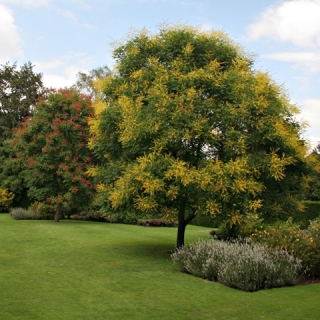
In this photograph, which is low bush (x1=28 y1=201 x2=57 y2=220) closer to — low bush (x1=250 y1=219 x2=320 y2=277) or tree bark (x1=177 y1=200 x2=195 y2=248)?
tree bark (x1=177 y1=200 x2=195 y2=248)

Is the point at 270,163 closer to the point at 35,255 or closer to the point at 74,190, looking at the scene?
the point at 35,255

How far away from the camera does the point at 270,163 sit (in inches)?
492

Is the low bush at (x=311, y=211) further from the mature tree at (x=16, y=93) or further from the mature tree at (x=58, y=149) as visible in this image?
the mature tree at (x=16, y=93)

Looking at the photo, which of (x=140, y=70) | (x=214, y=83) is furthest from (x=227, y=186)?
(x=140, y=70)

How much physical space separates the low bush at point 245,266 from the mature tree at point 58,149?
16.1 m

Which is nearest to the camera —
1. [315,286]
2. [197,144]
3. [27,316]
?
[27,316]

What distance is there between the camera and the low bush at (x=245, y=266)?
9953 mm

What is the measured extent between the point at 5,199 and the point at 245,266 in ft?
90.9

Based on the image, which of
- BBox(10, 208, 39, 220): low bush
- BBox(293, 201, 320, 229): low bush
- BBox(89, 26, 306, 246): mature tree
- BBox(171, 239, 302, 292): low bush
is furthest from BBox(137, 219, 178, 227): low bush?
BBox(171, 239, 302, 292): low bush

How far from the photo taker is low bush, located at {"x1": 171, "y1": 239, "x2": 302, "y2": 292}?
32.7 feet

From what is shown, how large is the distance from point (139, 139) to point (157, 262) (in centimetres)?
374

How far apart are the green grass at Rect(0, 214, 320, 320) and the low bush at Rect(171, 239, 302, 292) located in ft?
0.88

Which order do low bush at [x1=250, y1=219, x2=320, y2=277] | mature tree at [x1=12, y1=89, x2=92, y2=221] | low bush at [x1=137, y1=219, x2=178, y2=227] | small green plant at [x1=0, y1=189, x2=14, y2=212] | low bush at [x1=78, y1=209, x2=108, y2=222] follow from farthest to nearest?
small green plant at [x1=0, y1=189, x2=14, y2=212] → low bush at [x1=78, y1=209, x2=108, y2=222] → low bush at [x1=137, y1=219, x2=178, y2=227] → mature tree at [x1=12, y1=89, x2=92, y2=221] → low bush at [x1=250, y1=219, x2=320, y2=277]

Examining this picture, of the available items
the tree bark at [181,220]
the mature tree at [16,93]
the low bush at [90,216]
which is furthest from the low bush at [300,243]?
the mature tree at [16,93]
